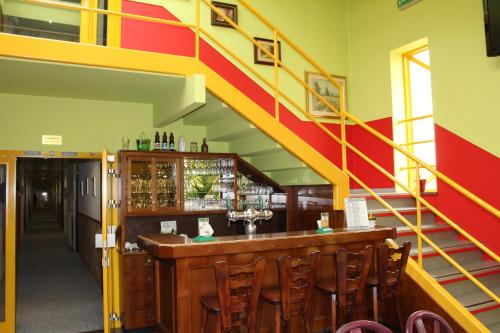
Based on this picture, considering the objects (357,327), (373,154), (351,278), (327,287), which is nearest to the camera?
(357,327)

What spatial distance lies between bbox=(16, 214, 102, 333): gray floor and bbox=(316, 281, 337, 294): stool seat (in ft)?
10.2

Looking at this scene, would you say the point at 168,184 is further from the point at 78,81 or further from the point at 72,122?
the point at 78,81

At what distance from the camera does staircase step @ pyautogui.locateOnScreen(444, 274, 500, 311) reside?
4.12 m

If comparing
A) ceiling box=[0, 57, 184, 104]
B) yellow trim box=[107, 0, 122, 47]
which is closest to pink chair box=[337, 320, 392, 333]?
ceiling box=[0, 57, 184, 104]

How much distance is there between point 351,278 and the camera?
3801 millimetres

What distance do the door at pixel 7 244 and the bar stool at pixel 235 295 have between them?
3.18 metres

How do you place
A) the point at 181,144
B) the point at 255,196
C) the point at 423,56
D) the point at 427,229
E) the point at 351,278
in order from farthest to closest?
the point at 255,196 → the point at 423,56 → the point at 181,144 → the point at 427,229 → the point at 351,278

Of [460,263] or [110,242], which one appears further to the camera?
[110,242]

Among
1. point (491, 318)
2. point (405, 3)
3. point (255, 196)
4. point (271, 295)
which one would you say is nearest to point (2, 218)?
point (255, 196)

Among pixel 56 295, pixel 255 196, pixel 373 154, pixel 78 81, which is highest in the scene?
pixel 78 81

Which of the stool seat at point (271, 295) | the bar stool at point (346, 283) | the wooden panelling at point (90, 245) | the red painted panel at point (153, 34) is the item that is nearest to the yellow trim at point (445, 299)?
the bar stool at point (346, 283)

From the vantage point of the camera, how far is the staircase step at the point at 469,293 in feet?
13.5

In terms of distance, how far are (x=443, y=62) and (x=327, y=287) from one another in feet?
12.1

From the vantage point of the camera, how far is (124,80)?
15.2 ft
